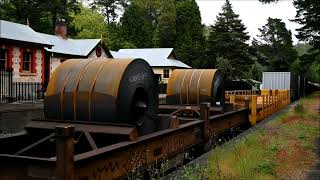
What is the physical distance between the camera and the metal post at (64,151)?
5.04 metres

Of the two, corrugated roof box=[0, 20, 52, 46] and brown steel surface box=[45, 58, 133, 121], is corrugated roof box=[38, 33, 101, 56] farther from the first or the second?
brown steel surface box=[45, 58, 133, 121]

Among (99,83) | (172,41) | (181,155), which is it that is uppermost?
(172,41)

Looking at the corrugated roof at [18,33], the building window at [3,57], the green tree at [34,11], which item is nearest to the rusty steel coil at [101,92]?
the corrugated roof at [18,33]

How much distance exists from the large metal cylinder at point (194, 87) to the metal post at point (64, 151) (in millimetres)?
8821

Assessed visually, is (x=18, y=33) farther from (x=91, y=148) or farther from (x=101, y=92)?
(x=91, y=148)

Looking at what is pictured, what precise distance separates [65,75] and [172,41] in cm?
7454

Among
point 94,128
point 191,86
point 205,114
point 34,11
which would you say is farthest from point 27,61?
point 34,11

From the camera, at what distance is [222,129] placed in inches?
489

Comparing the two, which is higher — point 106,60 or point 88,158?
point 106,60

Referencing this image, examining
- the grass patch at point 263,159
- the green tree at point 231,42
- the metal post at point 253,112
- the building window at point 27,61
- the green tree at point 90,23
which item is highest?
the green tree at point 90,23

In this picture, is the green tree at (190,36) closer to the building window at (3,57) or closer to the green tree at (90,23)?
the green tree at (90,23)

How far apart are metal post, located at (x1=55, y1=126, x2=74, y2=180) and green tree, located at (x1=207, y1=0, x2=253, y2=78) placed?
189ft

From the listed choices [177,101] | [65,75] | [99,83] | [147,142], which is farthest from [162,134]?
[177,101]

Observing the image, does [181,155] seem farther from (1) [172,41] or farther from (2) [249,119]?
(1) [172,41]
